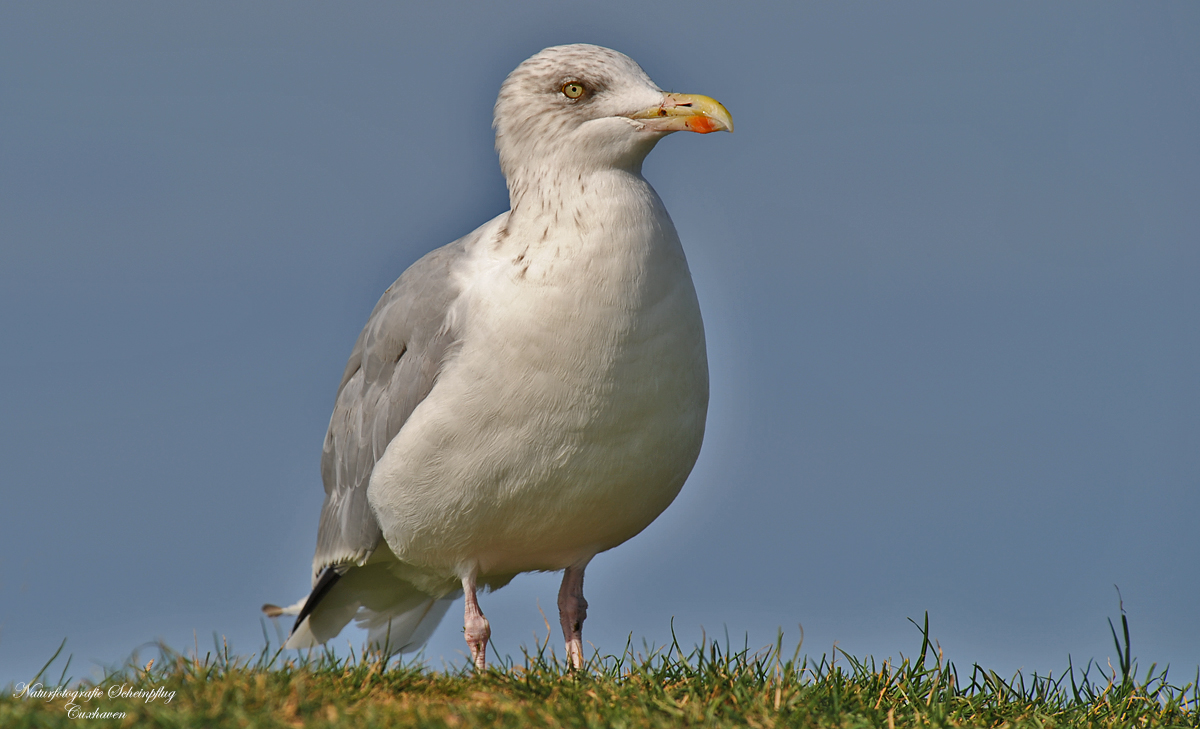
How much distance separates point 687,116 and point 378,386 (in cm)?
239

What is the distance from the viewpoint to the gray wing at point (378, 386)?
600 cm

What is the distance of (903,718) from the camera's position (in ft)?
16.8

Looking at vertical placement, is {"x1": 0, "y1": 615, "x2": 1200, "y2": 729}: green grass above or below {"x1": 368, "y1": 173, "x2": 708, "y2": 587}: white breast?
below

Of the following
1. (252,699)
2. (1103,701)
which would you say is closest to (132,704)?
(252,699)

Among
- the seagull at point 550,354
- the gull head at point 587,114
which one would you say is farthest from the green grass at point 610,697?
the gull head at point 587,114

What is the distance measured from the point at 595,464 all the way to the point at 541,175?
156cm

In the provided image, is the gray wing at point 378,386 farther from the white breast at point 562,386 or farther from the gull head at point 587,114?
the gull head at point 587,114

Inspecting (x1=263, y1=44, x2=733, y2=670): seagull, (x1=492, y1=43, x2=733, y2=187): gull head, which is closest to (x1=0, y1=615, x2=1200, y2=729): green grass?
(x1=263, y1=44, x2=733, y2=670): seagull

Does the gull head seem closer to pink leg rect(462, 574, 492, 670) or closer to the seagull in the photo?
the seagull

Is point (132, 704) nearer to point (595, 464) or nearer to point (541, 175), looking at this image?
point (595, 464)

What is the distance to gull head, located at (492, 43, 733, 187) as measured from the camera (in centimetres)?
574

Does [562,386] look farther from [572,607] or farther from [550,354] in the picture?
[572,607]

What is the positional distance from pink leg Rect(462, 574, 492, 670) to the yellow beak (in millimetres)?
2808

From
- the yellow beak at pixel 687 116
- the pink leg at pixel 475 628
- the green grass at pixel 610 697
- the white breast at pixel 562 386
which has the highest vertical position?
the yellow beak at pixel 687 116
